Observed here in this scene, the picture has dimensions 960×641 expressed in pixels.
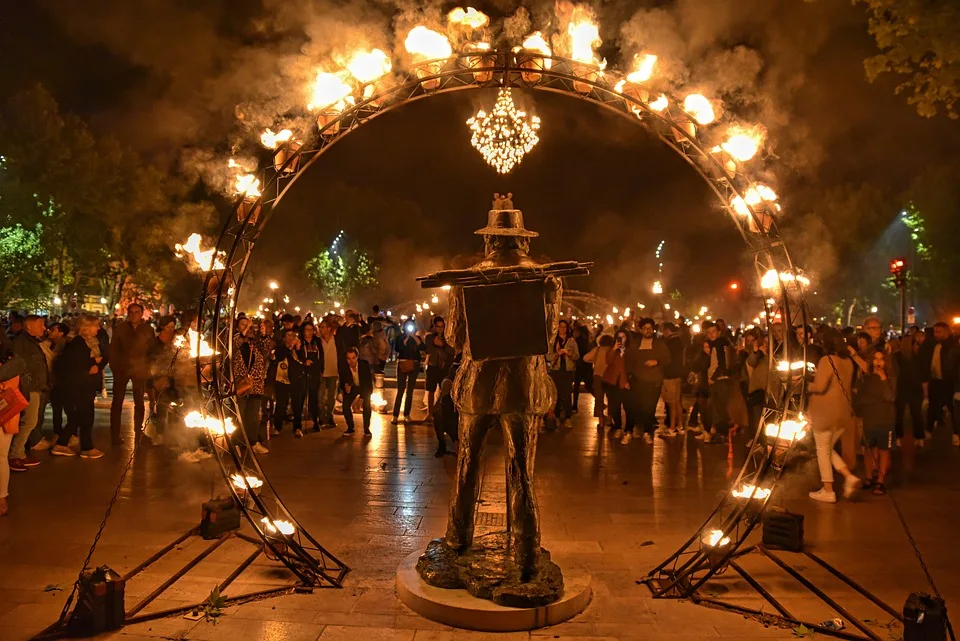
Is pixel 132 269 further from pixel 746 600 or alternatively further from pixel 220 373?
pixel 746 600

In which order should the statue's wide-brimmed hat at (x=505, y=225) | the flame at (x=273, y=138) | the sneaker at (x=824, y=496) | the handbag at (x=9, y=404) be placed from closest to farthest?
the statue's wide-brimmed hat at (x=505, y=225), the flame at (x=273, y=138), the handbag at (x=9, y=404), the sneaker at (x=824, y=496)

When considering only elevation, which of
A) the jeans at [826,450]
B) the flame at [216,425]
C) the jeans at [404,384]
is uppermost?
the jeans at [404,384]

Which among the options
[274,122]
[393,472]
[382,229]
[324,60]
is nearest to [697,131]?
[324,60]

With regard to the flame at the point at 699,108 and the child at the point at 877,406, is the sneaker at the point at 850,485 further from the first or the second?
the flame at the point at 699,108

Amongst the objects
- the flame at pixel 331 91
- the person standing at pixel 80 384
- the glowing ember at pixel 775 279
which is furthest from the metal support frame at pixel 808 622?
the person standing at pixel 80 384

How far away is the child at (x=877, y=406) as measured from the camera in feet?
28.7

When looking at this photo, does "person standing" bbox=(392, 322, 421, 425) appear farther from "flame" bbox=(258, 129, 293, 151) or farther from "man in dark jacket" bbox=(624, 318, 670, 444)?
"flame" bbox=(258, 129, 293, 151)

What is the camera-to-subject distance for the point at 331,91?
5.97 m

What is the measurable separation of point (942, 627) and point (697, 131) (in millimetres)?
3886

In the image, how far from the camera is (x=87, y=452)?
10.1 meters

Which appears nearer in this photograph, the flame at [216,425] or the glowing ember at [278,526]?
the glowing ember at [278,526]

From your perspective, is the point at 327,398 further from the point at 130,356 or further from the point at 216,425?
the point at 216,425

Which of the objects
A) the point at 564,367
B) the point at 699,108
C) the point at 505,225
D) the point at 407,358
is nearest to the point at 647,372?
the point at 564,367

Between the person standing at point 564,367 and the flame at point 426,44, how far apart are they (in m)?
7.44
